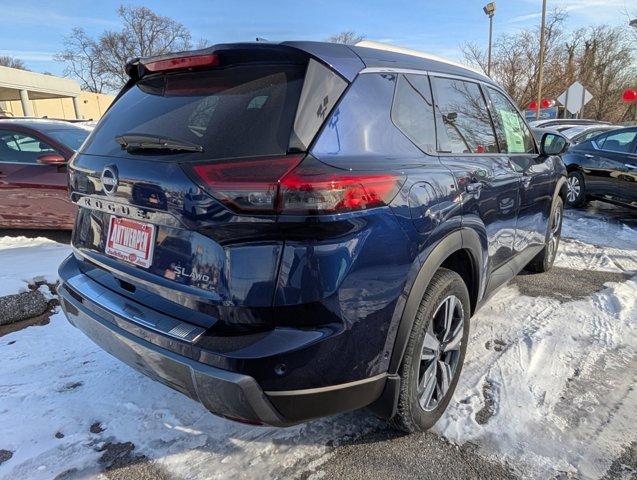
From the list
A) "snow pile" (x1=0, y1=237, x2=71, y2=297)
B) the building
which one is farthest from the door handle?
the building

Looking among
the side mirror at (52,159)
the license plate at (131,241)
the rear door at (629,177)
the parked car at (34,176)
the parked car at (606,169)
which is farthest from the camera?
the parked car at (606,169)

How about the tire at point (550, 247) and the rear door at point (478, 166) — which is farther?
the tire at point (550, 247)

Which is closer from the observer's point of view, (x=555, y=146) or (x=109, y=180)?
(x=109, y=180)

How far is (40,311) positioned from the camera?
3770 mm

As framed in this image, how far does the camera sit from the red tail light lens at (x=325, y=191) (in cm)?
169

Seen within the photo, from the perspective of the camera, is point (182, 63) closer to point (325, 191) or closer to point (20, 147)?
point (325, 191)

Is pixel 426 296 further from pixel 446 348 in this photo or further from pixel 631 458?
pixel 631 458

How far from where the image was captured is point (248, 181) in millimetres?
1704

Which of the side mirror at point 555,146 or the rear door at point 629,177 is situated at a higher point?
the side mirror at point 555,146

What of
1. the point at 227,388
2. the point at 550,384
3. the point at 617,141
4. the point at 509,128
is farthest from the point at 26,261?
the point at 617,141

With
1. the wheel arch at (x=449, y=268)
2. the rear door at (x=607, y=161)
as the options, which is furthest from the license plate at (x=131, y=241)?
the rear door at (x=607, y=161)

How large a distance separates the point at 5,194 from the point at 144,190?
16.6 feet

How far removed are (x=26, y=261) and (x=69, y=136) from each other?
6.80ft

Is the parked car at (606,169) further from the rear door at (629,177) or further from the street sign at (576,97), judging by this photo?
the street sign at (576,97)
